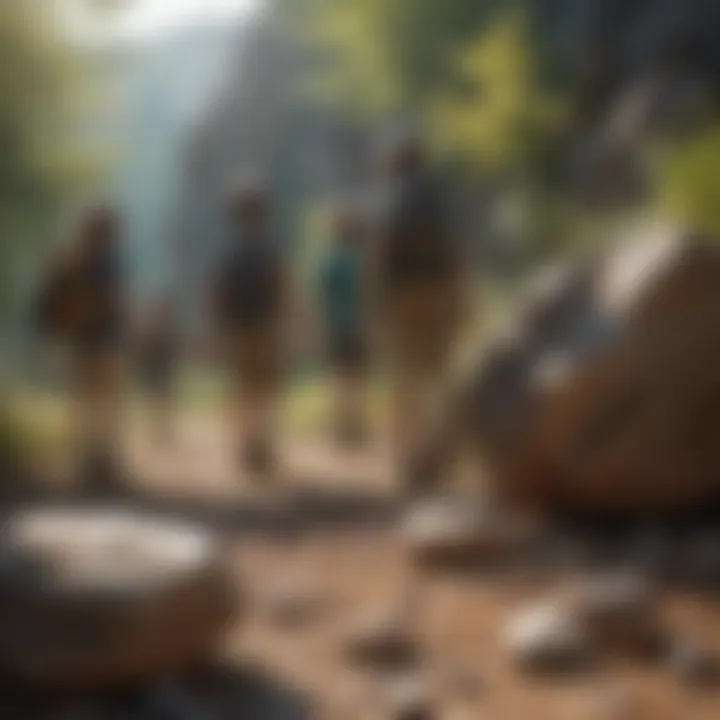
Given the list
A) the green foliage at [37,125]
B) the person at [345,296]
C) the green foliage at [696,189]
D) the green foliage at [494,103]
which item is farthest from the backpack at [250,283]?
the green foliage at [494,103]

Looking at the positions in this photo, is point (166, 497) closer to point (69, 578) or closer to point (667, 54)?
point (69, 578)

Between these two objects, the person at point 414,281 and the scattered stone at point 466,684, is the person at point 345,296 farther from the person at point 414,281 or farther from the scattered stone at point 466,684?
the scattered stone at point 466,684

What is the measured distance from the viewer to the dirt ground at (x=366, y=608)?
4.22 feet

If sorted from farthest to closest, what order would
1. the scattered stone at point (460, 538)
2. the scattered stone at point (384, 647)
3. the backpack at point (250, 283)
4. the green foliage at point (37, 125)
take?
the green foliage at point (37, 125) → the backpack at point (250, 283) → the scattered stone at point (460, 538) → the scattered stone at point (384, 647)

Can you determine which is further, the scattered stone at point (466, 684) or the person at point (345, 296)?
the person at point (345, 296)

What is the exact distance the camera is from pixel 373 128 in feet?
12.7

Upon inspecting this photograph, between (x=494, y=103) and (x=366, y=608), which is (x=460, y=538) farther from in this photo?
(x=494, y=103)

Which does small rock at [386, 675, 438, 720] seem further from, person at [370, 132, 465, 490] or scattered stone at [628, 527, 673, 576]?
person at [370, 132, 465, 490]

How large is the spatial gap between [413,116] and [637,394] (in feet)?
6.12

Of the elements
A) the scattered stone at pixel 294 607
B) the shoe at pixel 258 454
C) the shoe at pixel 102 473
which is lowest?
the scattered stone at pixel 294 607

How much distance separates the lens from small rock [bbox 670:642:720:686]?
1342 millimetres

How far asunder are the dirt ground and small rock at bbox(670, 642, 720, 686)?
17mm

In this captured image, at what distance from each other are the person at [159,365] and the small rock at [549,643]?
1529 millimetres

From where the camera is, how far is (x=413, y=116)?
356 centimetres
